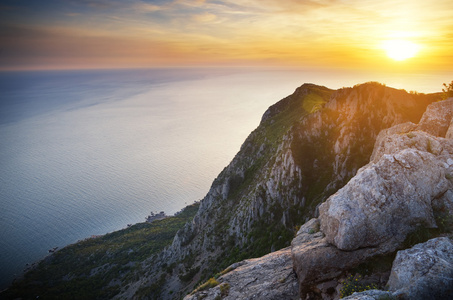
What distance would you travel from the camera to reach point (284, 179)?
34.7 metres

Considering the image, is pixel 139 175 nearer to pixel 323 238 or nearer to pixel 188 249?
pixel 188 249

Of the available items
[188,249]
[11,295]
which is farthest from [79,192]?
[188,249]

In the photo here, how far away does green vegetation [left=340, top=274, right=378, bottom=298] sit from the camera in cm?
1046

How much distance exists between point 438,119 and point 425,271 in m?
12.6

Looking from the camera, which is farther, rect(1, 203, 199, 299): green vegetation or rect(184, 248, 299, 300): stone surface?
rect(1, 203, 199, 299): green vegetation

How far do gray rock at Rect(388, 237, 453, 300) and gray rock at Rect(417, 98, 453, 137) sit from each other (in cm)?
976

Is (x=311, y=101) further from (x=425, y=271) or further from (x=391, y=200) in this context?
(x=425, y=271)

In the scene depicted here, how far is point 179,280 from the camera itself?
4350 centimetres

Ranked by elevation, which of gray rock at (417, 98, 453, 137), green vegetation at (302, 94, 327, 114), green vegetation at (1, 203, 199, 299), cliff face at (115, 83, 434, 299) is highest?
green vegetation at (302, 94, 327, 114)

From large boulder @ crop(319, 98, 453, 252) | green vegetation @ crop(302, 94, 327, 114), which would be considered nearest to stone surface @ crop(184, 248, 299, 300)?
large boulder @ crop(319, 98, 453, 252)

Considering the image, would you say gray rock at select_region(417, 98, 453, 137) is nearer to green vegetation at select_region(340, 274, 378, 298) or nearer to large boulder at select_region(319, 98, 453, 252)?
large boulder at select_region(319, 98, 453, 252)

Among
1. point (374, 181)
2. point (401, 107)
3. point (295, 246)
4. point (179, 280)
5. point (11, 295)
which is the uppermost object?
point (401, 107)

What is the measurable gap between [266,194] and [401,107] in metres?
20.2

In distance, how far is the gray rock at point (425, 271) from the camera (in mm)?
8398
